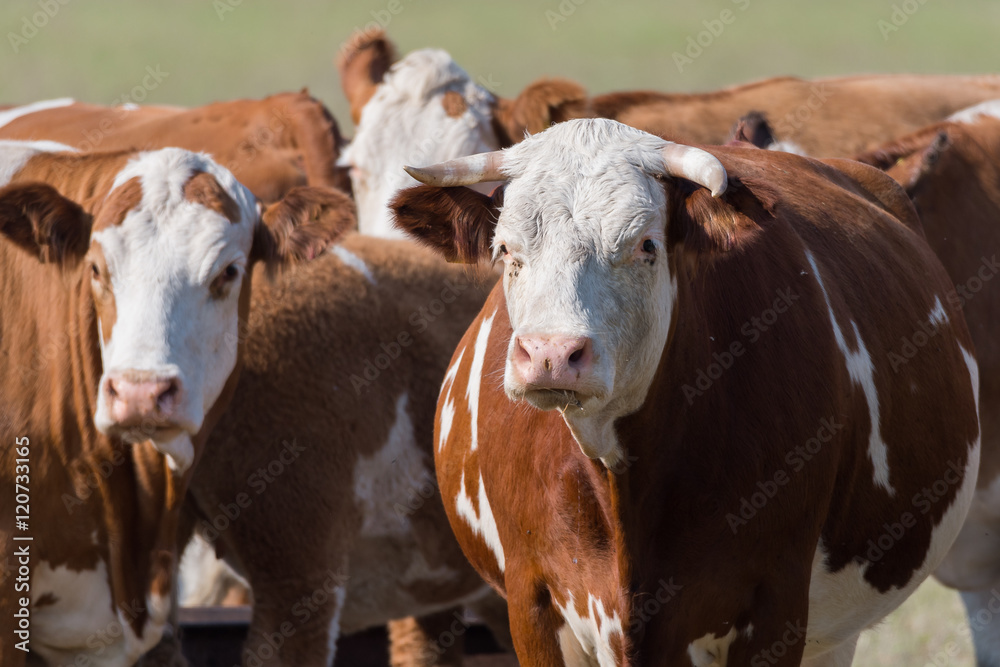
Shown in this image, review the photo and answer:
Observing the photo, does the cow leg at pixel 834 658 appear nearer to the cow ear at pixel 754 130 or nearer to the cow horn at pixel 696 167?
the cow horn at pixel 696 167

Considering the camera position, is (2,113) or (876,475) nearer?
(876,475)

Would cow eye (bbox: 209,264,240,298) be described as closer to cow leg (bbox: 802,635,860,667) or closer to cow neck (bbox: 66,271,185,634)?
cow neck (bbox: 66,271,185,634)

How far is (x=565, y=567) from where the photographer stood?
318 cm

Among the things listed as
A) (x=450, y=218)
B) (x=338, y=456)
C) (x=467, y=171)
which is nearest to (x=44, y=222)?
(x=338, y=456)

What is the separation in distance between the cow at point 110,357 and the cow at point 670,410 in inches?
40.4

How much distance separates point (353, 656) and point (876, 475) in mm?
3412

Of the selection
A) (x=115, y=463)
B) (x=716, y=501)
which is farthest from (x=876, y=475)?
(x=115, y=463)

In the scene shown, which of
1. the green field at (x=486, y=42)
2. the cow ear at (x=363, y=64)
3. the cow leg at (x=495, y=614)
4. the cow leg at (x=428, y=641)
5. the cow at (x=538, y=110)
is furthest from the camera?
the green field at (x=486, y=42)

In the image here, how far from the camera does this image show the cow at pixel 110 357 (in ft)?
13.0

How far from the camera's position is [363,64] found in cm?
775

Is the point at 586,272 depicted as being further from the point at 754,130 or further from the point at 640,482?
the point at 754,130

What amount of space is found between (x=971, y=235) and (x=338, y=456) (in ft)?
9.52

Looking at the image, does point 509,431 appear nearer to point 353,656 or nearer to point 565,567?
point 565,567

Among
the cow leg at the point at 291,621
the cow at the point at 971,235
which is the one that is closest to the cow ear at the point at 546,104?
the cow at the point at 971,235
